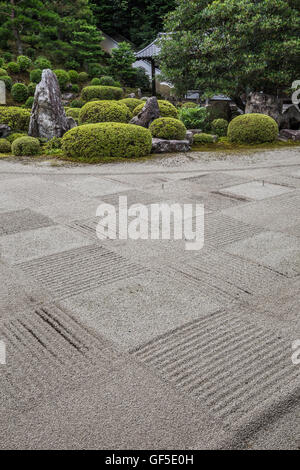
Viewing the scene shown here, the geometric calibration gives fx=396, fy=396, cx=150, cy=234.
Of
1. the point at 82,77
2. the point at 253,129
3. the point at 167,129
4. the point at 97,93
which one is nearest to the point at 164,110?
the point at 167,129

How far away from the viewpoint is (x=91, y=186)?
27.7ft

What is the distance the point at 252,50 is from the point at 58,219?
1154 cm

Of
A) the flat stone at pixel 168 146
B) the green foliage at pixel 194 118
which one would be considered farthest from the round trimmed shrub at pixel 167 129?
the green foliage at pixel 194 118

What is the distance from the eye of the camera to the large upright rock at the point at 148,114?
13.5 m

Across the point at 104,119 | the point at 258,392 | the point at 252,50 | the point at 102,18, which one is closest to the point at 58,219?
the point at 258,392

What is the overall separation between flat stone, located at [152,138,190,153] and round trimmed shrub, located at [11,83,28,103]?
1089cm

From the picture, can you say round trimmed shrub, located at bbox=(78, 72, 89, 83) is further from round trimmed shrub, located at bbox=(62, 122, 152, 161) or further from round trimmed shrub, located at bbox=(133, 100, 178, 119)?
round trimmed shrub, located at bbox=(62, 122, 152, 161)

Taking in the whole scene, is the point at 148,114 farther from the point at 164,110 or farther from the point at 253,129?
the point at 253,129

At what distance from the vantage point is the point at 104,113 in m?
13.7

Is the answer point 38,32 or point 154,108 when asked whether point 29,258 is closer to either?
point 154,108

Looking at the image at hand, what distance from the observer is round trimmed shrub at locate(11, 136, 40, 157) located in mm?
11898

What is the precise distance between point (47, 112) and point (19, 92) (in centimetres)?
844

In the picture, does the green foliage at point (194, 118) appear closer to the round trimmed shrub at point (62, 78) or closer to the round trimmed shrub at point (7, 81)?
the round trimmed shrub at point (62, 78)

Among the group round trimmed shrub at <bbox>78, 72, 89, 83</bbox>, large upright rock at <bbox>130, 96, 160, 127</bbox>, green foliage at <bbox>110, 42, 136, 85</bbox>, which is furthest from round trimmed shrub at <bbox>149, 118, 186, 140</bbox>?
green foliage at <bbox>110, 42, 136, 85</bbox>
